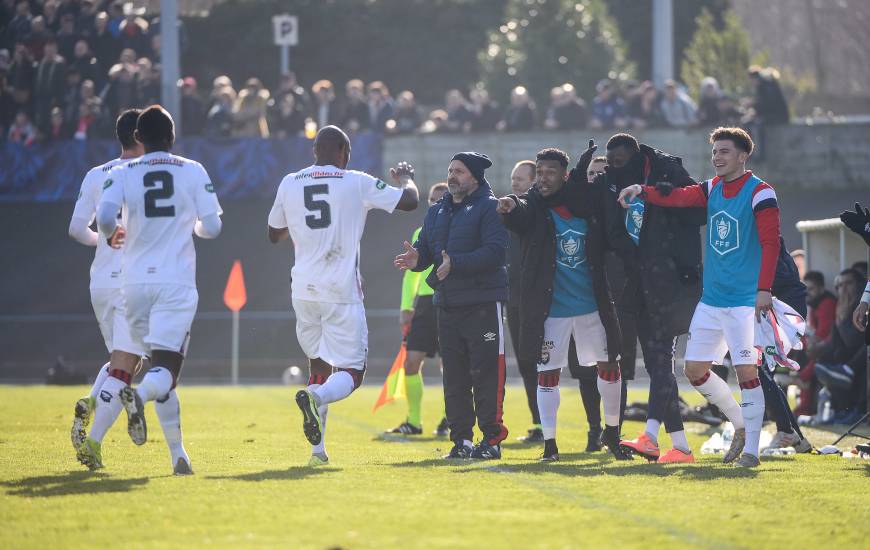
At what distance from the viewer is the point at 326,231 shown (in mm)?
10031

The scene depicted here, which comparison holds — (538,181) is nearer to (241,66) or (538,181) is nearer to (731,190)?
(731,190)

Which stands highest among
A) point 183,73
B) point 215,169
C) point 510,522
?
point 183,73

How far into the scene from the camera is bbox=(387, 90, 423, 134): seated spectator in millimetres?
28484

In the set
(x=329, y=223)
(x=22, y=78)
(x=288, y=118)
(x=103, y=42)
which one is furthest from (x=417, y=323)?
(x=22, y=78)

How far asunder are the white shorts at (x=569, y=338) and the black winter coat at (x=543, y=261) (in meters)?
0.06

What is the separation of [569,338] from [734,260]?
1464 millimetres

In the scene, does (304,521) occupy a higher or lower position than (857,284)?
lower

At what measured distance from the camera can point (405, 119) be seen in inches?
1140

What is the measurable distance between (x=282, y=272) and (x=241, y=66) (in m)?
15.4

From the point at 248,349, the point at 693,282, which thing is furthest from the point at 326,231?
the point at 248,349

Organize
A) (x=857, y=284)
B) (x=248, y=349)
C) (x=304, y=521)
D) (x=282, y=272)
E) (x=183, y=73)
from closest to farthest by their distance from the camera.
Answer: (x=304, y=521), (x=857, y=284), (x=248, y=349), (x=282, y=272), (x=183, y=73)

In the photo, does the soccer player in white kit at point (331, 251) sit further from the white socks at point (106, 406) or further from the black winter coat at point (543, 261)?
the white socks at point (106, 406)

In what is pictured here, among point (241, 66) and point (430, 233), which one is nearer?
point (430, 233)

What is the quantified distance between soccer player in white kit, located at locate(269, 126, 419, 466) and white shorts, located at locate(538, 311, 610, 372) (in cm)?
147
